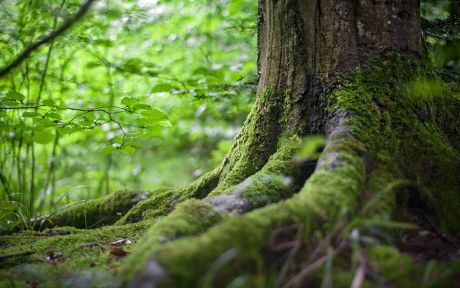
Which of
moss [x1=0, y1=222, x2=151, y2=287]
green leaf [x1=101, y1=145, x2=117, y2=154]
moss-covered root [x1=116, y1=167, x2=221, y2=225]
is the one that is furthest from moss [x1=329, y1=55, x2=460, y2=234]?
green leaf [x1=101, y1=145, x2=117, y2=154]

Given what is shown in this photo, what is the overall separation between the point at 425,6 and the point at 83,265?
4425 mm

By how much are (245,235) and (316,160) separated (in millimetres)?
1115

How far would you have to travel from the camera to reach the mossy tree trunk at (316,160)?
1467 millimetres

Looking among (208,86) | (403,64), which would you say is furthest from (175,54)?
(403,64)

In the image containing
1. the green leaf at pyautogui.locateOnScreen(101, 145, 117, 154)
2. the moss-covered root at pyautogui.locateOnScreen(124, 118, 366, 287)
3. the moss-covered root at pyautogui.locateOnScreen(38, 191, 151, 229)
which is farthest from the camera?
the moss-covered root at pyautogui.locateOnScreen(38, 191, 151, 229)

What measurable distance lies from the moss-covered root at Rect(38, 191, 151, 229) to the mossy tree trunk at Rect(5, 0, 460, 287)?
0.52 meters

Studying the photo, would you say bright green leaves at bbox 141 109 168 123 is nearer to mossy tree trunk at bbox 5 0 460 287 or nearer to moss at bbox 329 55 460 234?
mossy tree trunk at bbox 5 0 460 287

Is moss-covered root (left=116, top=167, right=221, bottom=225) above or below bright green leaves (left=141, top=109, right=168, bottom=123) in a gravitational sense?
below

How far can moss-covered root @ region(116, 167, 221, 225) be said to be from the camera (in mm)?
3113

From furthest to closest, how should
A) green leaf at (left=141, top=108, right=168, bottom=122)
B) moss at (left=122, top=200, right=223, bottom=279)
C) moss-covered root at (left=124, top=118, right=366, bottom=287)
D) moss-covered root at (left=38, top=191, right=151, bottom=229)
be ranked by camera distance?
moss-covered root at (left=38, top=191, right=151, bottom=229) → green leaf at (left=141, top=108, right=168, bottom=122) → moss at (left=122, top=200, right=223, bottom=279) → moss-covered root at (left=124, top=118, right=366, bottom=287)

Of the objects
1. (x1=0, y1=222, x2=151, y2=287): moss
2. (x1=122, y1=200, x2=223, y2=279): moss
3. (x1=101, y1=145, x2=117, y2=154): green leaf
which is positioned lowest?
(x1=0, y1=222, x2=151, y2=287): moss

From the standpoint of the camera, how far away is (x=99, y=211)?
375cm

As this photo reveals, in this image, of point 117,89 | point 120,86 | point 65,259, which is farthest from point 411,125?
point 120,86

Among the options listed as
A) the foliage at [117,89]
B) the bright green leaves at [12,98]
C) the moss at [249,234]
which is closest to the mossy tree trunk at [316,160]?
the moss at [249,234]
